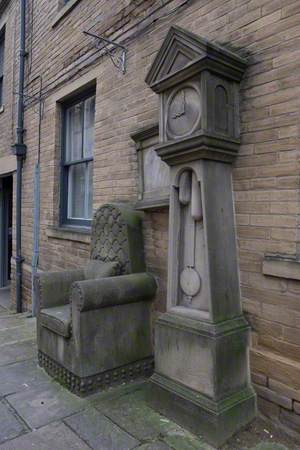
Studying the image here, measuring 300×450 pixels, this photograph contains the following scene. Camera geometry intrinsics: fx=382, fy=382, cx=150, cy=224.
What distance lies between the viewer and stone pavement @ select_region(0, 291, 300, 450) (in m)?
2.35

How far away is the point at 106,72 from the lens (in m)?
4.37

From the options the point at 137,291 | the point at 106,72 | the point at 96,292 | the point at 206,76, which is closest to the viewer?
the point at 206,76

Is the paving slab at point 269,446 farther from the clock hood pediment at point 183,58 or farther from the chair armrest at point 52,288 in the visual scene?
the clock hood pediment at point 183,58

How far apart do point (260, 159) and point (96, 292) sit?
5.07ft

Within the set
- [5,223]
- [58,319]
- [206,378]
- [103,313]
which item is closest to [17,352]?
[58,319]

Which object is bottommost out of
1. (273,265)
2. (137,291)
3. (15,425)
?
(15,425)

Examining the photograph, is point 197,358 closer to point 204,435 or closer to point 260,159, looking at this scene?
point 204,435

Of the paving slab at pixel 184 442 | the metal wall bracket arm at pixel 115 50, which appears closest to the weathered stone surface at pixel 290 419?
the paving slab at pixel 184 442

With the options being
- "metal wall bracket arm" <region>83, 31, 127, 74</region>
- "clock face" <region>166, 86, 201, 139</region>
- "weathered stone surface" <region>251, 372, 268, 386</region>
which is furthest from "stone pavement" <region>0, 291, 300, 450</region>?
"metal wall bracket arm" <region>83, 31, 127, 74</region>

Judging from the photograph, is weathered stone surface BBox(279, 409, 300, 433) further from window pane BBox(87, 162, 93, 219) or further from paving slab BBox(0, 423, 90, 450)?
window pane BBox(87, 162, 93, 219)

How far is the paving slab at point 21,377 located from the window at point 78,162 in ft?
6.62

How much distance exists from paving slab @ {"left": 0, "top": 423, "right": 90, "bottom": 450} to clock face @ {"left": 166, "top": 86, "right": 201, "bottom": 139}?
210 centimetres

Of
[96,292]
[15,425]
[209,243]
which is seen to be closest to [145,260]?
[96,292]

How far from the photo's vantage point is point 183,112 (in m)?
2.67
